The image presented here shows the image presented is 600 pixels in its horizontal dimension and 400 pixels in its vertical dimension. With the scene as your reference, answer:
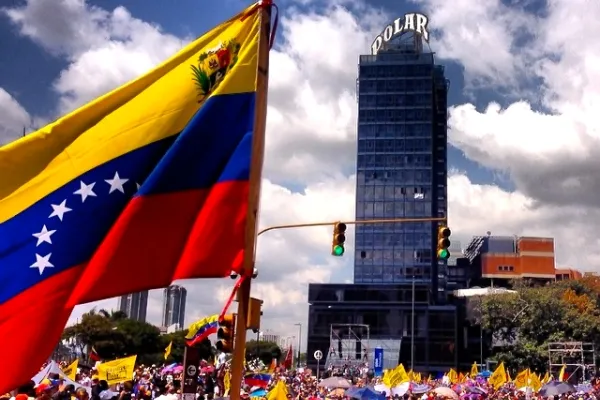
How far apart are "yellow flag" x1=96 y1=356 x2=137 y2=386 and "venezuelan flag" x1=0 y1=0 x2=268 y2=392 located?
15113mm

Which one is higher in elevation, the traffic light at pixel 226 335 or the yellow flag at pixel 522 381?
the traffic light at pixel 226 335

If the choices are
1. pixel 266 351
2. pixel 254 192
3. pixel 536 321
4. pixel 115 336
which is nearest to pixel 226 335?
pixel 254 192

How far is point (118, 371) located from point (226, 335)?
1308 centimetres

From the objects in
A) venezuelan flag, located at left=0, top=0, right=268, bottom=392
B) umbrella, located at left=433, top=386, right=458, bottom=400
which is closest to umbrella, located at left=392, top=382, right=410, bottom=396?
umbrella, located at left=433, top=386, right=458, bottom=400

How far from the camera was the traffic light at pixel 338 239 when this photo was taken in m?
18.7

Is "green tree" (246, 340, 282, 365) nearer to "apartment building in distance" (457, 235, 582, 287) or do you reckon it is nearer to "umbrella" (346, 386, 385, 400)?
"apartment building in distance" (457, 235, 582, 287)

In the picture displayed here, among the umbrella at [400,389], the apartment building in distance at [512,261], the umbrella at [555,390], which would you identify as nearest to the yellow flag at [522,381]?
the umbrella at [555,390]

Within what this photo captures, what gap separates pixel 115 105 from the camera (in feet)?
22.3

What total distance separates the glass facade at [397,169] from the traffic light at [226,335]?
334ft

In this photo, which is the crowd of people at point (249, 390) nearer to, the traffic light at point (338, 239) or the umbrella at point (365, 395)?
the umbrella at point (365, 395)

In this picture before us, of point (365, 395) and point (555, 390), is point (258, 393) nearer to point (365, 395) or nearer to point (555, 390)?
point (365, 395)

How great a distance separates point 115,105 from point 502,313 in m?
77.1

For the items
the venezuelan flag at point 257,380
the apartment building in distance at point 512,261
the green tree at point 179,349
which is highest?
the apartment building in distance at point 512,261

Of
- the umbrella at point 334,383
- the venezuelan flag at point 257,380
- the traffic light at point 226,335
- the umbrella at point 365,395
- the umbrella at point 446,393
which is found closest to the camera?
the traffic light at point 226,335
